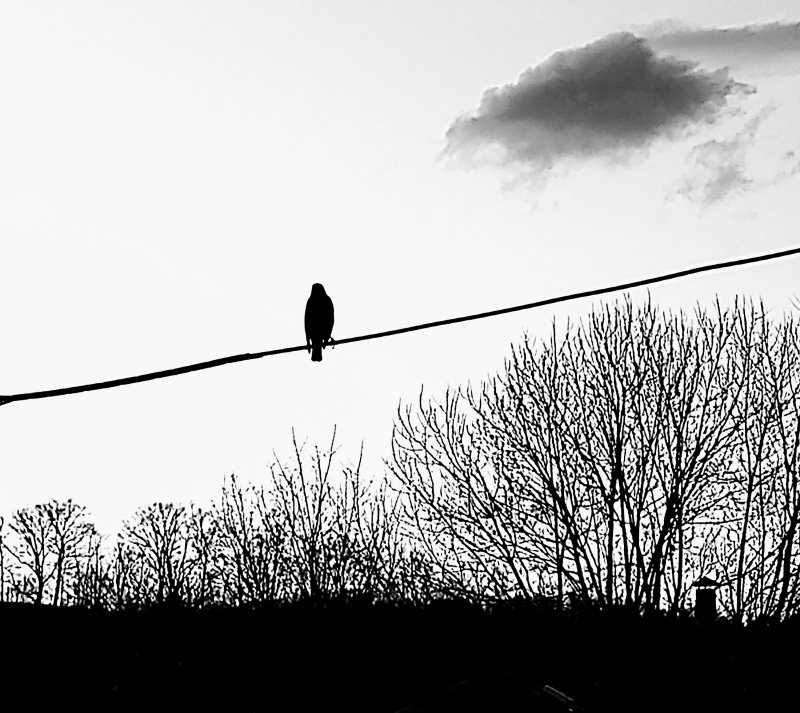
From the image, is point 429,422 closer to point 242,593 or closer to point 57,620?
Result: point 242,593

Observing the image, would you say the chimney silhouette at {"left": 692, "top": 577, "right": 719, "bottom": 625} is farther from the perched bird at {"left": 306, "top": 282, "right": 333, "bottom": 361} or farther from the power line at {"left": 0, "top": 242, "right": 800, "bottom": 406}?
the power line at {"left": 0, "top": 242, "right": 800, "bottom": 406}

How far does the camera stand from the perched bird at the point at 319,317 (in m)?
13.7

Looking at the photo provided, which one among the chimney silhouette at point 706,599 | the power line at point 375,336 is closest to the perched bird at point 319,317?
the power line at point 375,336

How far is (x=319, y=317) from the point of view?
13.9 metres

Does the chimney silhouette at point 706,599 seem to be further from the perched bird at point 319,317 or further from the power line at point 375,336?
the power line at point 375,336

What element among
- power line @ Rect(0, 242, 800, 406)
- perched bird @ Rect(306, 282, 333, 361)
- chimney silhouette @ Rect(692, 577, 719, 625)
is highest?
perched bird @ Rect(306, 282, 333, 361)

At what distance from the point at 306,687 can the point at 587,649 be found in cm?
1794

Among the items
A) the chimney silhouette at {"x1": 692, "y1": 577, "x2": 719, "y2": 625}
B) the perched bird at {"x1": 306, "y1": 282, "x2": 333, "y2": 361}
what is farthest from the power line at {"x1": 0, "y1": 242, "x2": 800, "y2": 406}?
the chimney silhouette at {"x1": 692, "y1": 577, "x2": 719, "y2": 625}

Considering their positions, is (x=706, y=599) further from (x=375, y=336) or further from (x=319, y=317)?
(x=375, y=336)

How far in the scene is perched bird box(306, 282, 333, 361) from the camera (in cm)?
1366

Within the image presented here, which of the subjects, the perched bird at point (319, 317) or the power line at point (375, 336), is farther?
the perched bird at point (319, 317)

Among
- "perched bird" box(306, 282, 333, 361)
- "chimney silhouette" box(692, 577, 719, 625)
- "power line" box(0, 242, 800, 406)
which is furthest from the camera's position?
"chimney silhouette" box(692, 577, 719, 625)

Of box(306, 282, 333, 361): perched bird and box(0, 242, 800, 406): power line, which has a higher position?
box(306, 282, 333, 361): perched bird

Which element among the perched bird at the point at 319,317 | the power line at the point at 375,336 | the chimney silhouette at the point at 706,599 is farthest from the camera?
the chimney silhouette at the point at 706,599
